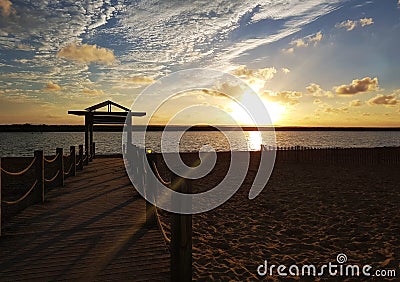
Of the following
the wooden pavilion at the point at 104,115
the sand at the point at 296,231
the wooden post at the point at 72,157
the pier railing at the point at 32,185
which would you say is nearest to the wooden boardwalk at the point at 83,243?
the pier railing at the point at 32,185

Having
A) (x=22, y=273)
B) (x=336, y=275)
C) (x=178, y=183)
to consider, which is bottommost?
(x=336, y=275)

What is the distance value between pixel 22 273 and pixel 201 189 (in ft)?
33.4

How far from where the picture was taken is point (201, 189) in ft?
46.2

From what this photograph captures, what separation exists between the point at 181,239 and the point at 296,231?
5.30m

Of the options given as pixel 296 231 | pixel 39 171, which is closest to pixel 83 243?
pixel 39 171

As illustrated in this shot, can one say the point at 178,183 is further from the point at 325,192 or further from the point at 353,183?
the point at 353,183

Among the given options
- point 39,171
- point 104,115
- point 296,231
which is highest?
point 104,115

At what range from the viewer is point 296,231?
7.97 metres

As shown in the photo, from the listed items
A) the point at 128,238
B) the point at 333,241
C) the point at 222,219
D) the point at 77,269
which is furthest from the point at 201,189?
the point at 77,269

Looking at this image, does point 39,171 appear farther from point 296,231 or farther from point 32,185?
point 296,231

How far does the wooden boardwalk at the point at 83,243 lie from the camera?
4.27 m

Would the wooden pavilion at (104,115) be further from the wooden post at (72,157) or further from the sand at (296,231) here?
the sand at (296,231)

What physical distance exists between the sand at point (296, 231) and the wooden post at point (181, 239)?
1.76 meters

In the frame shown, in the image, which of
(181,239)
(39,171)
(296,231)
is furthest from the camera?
(39,171)
